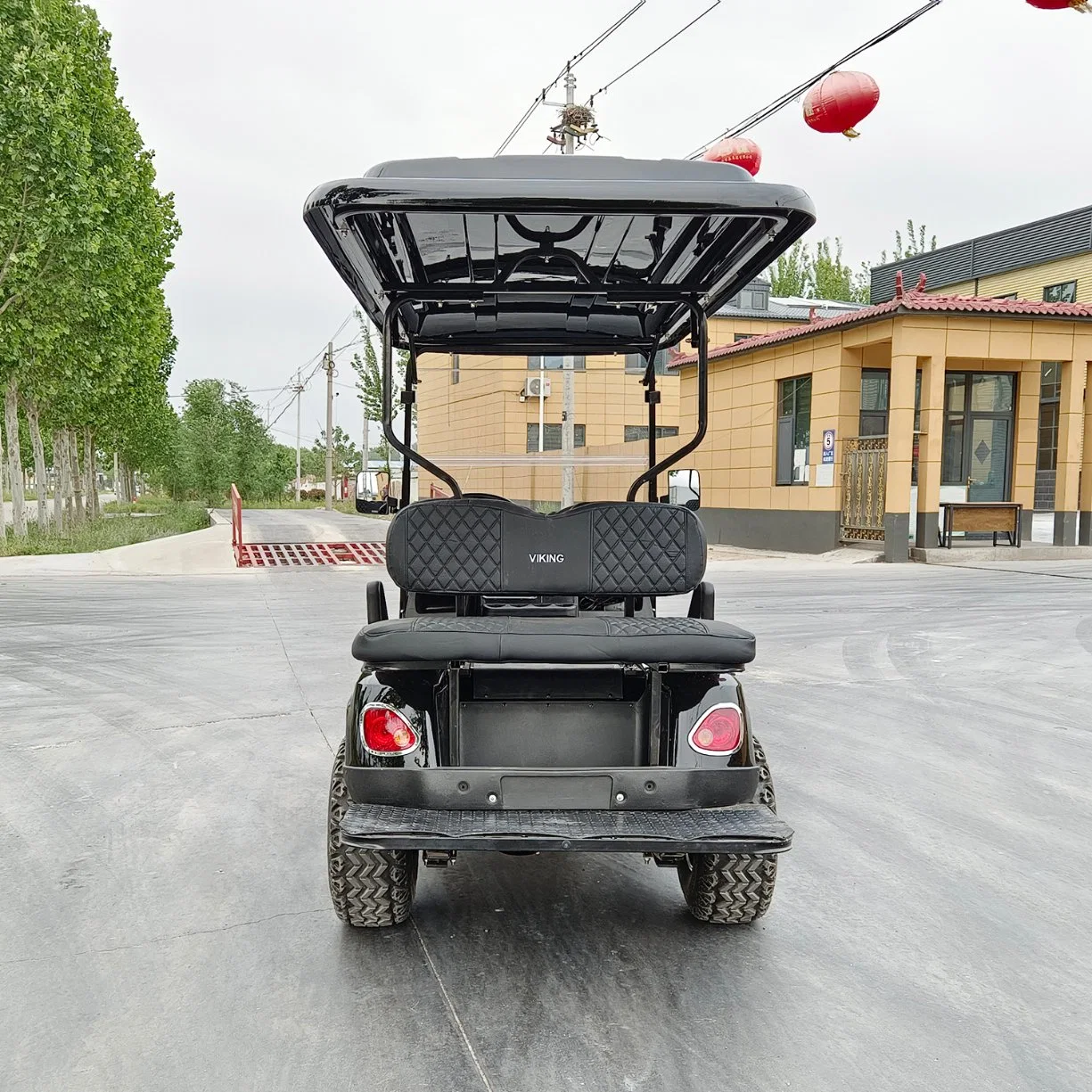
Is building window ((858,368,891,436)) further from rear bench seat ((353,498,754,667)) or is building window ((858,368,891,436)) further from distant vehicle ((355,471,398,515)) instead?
rear bench seat ((353,498,754,667))

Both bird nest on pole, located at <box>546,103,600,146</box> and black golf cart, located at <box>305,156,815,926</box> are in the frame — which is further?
bird nest on pole, located at <box>546,103,600,146</box>

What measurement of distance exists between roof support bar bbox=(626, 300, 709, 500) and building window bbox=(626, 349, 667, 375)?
0.57 metres

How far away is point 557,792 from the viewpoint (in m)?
2.91

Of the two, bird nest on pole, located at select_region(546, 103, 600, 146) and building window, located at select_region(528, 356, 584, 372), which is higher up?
bird nest on pole, located at select_region(546, 103, 600, 146)

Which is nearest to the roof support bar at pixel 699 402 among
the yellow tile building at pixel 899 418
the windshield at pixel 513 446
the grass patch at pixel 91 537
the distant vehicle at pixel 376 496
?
the windshield at pixel 513 446

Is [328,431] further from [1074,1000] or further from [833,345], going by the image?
[1074,1000]

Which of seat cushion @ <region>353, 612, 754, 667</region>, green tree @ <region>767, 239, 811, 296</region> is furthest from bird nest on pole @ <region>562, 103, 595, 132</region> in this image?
green tree @ <region>767, 239, 811, 296</region>

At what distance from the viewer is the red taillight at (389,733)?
9.76 feet

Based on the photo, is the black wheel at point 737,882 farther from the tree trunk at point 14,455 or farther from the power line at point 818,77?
the tree trunk at point 14,455

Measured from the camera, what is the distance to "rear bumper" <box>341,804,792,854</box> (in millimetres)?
2777

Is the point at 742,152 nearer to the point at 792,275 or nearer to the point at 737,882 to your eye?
the point at 737,882

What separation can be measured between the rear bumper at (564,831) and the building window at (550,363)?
3124mm

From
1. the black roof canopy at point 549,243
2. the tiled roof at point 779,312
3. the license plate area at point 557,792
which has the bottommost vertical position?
the license plate area at point 557,792

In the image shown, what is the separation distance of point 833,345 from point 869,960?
17671mm
